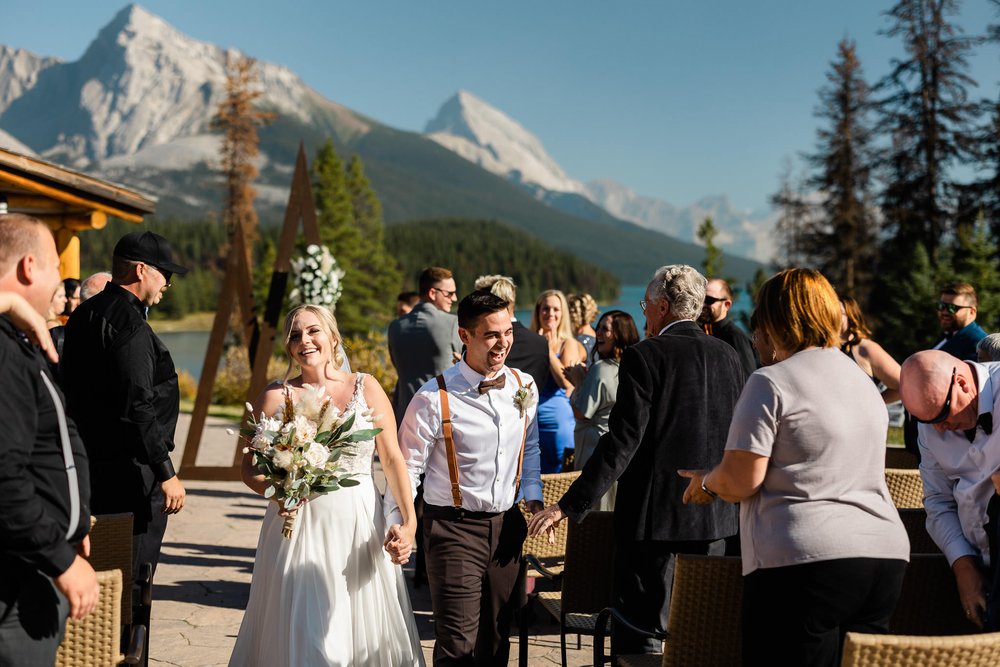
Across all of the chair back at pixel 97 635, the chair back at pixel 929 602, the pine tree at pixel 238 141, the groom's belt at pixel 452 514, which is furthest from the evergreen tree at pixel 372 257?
the chair back at pixel 929 602

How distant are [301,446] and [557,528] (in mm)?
1858

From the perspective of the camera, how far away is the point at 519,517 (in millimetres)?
3795

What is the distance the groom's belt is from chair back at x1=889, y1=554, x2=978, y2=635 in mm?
1550

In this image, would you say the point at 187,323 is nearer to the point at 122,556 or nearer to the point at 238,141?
the point at 238,141

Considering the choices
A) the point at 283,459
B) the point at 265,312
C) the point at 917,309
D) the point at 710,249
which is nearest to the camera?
the point at 283,459

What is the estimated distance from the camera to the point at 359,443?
3.68 meters

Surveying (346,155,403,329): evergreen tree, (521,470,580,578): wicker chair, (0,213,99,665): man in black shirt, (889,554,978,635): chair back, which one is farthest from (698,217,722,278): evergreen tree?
(346,155,403,329): evergreen tree

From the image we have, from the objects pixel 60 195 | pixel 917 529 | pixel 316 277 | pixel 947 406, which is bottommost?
pixel 917 529

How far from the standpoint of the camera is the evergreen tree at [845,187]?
3853 centimetres

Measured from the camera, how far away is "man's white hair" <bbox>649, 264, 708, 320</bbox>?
387 cm

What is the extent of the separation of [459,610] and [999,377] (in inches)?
83.1

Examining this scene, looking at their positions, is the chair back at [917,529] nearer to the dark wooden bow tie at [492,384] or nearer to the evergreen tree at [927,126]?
the dark wooden bow tie at [492,384]

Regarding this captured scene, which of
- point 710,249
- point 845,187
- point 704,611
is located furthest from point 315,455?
point 845,187

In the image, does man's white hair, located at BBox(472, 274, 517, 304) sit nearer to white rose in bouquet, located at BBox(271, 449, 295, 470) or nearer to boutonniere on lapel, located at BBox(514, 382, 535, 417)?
boutonniere on lapel, located at BBox(514, 382, 535, 417)
